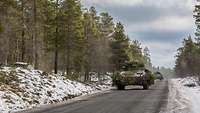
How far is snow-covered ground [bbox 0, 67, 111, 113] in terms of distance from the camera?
20981mm

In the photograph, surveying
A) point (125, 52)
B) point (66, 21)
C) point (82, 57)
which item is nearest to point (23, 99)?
point (66, 21)

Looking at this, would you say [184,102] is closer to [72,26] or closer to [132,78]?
[132,78]

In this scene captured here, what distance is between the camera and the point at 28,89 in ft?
83.4

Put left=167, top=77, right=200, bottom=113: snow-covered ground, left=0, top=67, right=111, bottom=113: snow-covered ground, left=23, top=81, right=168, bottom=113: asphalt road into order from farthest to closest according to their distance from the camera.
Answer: left=0, top=67, right=111, bottom=113: snow-covered ground < left=23, top=81, right=168, bottom=113: asphalt road < left=167, top=77, right=200, bottom=113: snow-covered ground

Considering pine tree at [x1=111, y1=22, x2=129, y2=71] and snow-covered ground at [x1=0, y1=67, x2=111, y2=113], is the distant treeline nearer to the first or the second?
pine tree at [x1=111, y1=22, x2=129, y2=71]

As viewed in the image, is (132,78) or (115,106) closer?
(115,106)

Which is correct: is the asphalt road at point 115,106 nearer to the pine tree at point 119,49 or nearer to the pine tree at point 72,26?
the pine tree at point 72,26

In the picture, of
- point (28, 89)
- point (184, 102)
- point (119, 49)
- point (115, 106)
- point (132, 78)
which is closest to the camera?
point (115, 106)

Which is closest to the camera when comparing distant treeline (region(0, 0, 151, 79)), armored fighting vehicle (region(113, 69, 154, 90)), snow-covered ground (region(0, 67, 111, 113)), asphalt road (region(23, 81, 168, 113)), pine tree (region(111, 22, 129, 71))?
asphalt road (region(23, 81, 168, 113))

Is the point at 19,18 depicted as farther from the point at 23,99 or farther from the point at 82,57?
the point at 23,99

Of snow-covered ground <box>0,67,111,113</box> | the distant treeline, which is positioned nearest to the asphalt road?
snow-covered ground <box>0,67,111,113</box>

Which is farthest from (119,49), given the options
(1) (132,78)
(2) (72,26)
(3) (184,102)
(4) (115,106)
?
(4) (115,106)

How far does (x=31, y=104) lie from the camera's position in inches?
855

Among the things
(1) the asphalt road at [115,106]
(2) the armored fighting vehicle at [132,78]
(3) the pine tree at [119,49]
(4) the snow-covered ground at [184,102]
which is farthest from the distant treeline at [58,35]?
(1) the asphalt road at [115,106]
